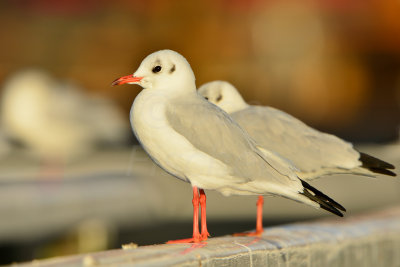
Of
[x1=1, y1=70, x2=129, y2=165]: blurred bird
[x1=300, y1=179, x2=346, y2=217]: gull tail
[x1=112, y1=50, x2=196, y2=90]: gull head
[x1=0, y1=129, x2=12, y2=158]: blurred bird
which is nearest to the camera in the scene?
[x1=300, y1=179, x2=346, y2=217]: gull tail

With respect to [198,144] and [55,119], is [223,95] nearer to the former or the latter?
[198,144]

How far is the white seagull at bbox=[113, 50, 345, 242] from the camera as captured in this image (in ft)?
11.9

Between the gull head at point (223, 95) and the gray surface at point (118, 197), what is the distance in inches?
64.2

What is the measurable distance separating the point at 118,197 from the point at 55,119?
3.62 meters

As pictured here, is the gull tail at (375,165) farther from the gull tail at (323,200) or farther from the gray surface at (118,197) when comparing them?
the gray surface at (118,197)

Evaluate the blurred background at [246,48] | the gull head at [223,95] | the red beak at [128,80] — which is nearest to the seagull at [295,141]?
the gull head at [223,95]

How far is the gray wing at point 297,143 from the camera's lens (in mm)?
4359

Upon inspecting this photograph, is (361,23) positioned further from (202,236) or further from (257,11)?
(202,236)

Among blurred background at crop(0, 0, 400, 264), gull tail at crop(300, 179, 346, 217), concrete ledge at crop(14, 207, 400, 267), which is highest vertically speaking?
blurred background at crop(0, 0, 400, 264)

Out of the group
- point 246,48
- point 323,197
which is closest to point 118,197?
point 323,197

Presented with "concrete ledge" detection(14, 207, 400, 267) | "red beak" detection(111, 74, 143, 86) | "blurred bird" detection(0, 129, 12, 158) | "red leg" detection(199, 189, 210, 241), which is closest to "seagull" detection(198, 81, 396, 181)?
"concrete ledge" detection(14, 207, 400, 267)

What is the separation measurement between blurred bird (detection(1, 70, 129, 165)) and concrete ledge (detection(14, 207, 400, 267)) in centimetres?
462

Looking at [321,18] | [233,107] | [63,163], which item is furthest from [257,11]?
[233,107]

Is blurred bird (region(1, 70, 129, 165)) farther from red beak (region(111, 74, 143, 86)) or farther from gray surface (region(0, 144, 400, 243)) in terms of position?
red beak (region(111, 74, 143, 86))
